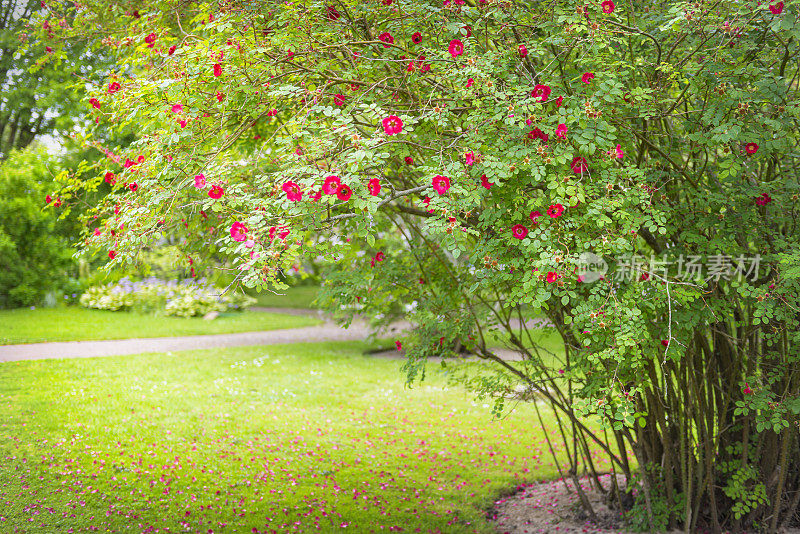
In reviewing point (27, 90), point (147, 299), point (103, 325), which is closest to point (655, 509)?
point (103, 325)

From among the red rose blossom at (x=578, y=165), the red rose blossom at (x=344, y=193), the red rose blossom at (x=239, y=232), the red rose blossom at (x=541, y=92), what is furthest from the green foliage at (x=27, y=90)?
the red rose blossom at (x=578, y=165)

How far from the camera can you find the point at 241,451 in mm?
5691

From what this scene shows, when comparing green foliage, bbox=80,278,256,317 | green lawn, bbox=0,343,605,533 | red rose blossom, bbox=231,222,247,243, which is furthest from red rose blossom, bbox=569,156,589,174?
green foliage, bbox=80,278,256,317

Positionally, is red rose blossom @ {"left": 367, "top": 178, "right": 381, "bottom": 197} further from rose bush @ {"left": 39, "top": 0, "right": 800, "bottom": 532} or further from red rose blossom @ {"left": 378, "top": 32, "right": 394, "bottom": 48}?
red rose blossom @ {"left": 378, "top": 32, "right": 394, "bottom": 48}

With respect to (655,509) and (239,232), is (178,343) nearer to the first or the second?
(655,509)

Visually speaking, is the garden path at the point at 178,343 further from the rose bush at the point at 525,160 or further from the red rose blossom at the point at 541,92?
the red rose blossom at the point at 541,92

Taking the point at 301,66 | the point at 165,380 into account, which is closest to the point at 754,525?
the point at 301,66

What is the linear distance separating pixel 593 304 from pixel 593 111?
81 centimetres

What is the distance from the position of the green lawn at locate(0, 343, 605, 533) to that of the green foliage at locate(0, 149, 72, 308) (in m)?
4.50

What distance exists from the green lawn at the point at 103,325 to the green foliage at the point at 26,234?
493 mm

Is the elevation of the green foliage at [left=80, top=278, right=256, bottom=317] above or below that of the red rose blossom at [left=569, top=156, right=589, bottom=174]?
below

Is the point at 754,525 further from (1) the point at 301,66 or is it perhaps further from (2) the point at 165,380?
(2) the point at 165,380

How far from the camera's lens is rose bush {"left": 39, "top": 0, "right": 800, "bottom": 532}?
8.09ft

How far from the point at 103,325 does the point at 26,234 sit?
8.01 feet
